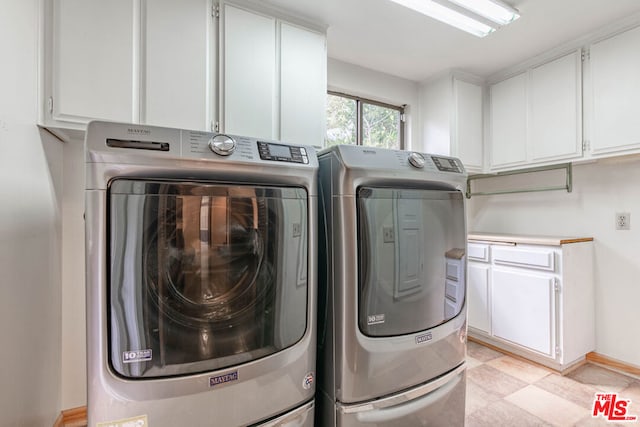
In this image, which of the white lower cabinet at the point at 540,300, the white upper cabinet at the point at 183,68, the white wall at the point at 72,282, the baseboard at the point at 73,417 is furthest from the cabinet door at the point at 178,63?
the white lower cabinet at the point at 540,300

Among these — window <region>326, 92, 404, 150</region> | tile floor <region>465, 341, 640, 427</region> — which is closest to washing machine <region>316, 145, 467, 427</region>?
tile floor <region>465, 341, 640, 427</region>

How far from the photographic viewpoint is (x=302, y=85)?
77.3 inches

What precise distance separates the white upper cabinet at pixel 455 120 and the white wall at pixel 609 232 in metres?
0.76

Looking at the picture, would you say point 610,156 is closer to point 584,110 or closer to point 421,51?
point 584,110

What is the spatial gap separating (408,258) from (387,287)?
14 cm

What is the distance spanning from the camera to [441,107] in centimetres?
287

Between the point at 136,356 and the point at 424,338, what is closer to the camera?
the point at 136,356

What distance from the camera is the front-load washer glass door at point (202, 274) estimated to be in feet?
2.50

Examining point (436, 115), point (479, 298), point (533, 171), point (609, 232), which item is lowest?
point (479, 298)

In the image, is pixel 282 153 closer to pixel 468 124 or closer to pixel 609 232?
pixel 468 124

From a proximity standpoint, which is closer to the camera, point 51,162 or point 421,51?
point 51,162

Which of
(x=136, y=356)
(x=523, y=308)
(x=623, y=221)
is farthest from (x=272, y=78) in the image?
(x=623, y=221)

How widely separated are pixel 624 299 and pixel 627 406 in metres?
0.80

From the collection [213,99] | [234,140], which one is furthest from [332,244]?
[213,99]
